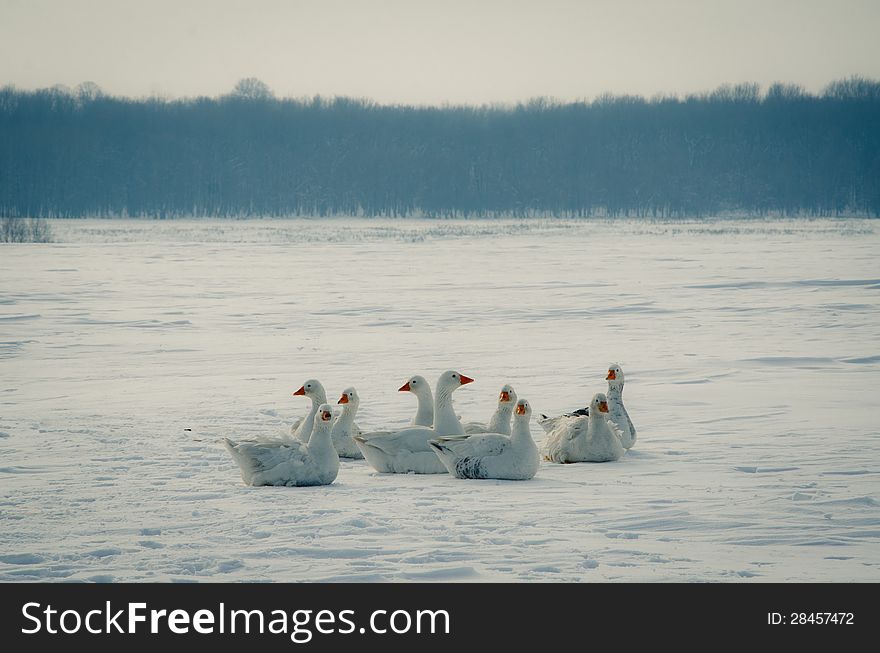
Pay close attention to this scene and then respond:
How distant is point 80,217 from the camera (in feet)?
262

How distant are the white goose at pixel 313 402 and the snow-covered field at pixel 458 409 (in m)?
0.46

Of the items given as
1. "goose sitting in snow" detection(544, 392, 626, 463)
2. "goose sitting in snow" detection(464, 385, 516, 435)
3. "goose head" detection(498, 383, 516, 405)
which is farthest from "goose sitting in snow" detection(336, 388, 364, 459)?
"goose sitting in snow" detection(544, 392, 626, 463)

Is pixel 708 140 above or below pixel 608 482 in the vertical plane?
above

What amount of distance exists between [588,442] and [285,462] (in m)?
2.23

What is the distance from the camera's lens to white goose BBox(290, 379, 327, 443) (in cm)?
806

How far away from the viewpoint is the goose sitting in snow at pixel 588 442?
8039mm

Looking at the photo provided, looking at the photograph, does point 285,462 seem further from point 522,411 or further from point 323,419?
point 522,411

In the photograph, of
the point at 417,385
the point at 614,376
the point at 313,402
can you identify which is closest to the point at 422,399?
the point at 417,385

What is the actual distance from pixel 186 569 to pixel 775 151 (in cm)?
9618

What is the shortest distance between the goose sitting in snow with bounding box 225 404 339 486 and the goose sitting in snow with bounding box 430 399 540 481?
74 cm

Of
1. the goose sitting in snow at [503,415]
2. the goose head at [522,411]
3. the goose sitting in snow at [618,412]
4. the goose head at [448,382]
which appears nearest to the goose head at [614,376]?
the goose sitting in snow at [618,412]

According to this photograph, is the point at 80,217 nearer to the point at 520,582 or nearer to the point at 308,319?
the point at 308,319

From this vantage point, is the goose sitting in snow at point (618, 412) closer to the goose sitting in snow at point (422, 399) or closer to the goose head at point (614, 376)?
the goose head at point (614, 376)
